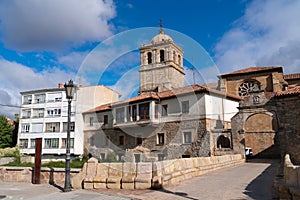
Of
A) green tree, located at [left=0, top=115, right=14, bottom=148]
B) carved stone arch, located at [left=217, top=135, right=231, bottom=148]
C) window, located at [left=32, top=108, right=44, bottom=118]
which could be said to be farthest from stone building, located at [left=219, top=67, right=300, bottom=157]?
green tree, located at [left=0, top=115, right=14, bottom=148]

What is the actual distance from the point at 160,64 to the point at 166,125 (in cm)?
1774

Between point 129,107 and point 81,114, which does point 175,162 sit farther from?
point 81,114

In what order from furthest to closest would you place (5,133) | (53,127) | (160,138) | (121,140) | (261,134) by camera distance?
(5,133) → (53,127) → (121,140) → (261,134) → (160,138)

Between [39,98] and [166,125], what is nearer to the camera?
[166,125]

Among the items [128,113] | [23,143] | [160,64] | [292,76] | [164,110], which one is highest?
[160,64]

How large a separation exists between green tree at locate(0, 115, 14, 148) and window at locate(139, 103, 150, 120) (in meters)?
28.9

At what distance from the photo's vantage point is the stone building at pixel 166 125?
24172mm

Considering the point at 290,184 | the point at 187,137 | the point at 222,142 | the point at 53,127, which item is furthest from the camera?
the point at 53,127

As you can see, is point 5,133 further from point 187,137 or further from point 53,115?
point 187,137

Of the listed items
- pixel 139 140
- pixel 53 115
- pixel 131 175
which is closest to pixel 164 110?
pixel 139 140

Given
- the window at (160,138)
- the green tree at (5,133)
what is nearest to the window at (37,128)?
the green tree at (5,133)

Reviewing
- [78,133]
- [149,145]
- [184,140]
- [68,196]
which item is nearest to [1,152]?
[78,133]

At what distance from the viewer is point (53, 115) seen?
4247cm

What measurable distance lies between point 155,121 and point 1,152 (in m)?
16.2
